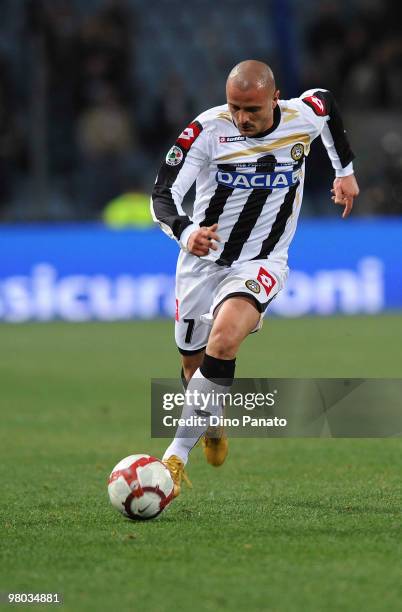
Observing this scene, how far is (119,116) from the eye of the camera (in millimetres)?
19500

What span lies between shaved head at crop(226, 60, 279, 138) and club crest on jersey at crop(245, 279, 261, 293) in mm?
754

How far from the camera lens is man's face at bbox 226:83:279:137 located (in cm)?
610

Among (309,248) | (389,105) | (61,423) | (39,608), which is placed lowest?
(39,608)

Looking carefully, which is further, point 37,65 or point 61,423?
point 37,65

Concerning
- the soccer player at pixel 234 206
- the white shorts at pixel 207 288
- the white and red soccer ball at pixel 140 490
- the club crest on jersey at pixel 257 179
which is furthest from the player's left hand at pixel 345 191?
the white and red soccer ball at pixel 140 490

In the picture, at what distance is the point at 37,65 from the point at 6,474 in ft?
38.6

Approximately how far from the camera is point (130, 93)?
790 inches

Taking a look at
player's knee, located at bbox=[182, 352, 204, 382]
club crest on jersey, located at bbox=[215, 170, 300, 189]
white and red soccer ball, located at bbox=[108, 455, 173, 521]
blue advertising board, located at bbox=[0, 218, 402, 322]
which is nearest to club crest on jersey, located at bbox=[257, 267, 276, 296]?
club crest on jersey, located at bbox=[215, 170, 300, 189]

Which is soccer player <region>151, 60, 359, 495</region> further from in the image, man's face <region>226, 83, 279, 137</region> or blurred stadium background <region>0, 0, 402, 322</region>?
blurred stadium background <region>0, 0, 402, 322</region>

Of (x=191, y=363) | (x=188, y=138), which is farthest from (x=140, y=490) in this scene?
(x=188, y=138)

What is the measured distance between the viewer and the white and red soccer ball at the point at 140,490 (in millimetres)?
5531

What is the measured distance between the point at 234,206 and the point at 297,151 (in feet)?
1.46

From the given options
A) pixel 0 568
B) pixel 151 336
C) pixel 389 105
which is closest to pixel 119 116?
pixel 389 105

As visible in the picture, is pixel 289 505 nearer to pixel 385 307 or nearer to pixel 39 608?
pixel 39 608
